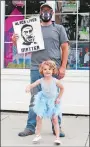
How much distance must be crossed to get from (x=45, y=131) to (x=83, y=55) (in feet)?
6.24

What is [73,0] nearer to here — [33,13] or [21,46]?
[33,13]

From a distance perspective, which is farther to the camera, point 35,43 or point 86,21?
point 86,21

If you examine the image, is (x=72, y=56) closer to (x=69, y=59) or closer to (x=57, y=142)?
(x=69, y=59)

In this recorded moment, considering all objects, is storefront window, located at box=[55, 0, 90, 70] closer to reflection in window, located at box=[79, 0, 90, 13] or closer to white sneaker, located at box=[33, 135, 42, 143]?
reflection in window, located at box=[79, 0, 90, 13]

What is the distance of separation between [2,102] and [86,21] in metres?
2.27

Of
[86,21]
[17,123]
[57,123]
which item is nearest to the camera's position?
[57,123]

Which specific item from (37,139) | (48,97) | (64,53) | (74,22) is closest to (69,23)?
(74,22)

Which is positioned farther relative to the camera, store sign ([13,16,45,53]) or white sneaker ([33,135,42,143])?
store sign ([13,16,45,53])

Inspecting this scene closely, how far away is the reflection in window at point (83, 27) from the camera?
290 inches

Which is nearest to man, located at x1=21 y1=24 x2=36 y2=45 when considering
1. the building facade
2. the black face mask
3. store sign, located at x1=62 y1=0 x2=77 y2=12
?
the black face mask

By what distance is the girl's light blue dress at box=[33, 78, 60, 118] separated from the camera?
5332mm

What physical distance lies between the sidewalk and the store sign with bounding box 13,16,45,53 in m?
1.29

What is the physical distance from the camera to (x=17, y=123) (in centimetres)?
671

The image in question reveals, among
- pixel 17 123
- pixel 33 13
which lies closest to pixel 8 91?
pixel 17 123
